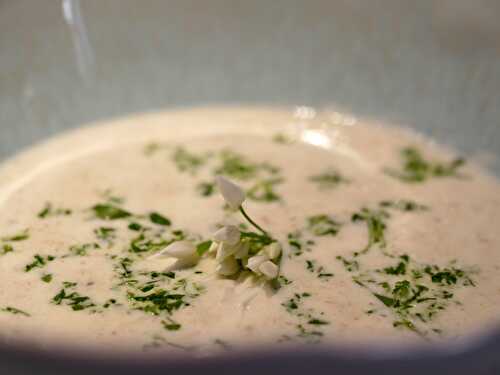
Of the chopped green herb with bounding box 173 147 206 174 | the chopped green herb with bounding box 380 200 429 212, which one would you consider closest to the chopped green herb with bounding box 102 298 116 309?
the chopped green herb with bounding box 173 147 206 174

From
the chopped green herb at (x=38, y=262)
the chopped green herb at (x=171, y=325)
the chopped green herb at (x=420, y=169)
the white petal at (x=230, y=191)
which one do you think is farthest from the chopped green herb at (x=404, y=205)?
the chopped green herb at (x=38, y=262)

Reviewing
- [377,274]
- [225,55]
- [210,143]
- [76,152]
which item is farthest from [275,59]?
[377,274]

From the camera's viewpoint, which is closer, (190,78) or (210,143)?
(210,143)

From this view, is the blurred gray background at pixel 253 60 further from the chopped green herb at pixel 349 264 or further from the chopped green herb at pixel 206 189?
the chopped green herb at pixel 349 264

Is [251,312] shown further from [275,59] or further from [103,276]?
[275,59]

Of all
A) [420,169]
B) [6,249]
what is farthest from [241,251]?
[420,169]

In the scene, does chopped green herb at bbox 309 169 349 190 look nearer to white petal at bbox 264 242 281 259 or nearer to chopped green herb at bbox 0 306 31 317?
white petal at bbox 264 242 281 259
